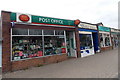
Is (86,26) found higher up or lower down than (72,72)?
higher up

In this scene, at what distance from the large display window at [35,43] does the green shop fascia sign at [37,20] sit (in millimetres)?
719

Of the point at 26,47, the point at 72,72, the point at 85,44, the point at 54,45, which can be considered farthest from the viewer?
the point at 85,44

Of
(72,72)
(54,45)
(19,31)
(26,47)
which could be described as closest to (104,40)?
(54,45)

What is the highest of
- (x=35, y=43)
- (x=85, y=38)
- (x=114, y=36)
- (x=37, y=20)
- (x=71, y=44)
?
(x=37, y=20)

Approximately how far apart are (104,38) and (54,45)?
11.3m

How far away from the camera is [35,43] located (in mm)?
8195

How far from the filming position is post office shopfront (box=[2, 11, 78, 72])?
6.87 m

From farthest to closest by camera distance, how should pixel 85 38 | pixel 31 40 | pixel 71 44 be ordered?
pixel 85 38
pixel 71 44
pixel 31 40

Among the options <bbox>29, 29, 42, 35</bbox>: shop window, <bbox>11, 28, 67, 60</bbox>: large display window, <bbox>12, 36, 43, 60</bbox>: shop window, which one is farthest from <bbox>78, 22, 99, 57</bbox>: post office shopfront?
<bbox>12, 36, 43, 60</bbox>: shop window

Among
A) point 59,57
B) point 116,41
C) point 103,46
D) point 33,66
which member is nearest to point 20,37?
point 33,66

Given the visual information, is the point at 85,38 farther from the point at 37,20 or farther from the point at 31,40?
the point at 31,40

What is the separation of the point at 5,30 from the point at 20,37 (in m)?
1.14

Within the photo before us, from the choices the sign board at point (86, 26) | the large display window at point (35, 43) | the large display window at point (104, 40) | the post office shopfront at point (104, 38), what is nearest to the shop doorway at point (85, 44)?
the sign board at point (86, 26)

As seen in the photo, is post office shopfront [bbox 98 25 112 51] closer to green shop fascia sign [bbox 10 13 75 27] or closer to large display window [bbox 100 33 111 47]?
large display window [bbox 100 33 111 47]
